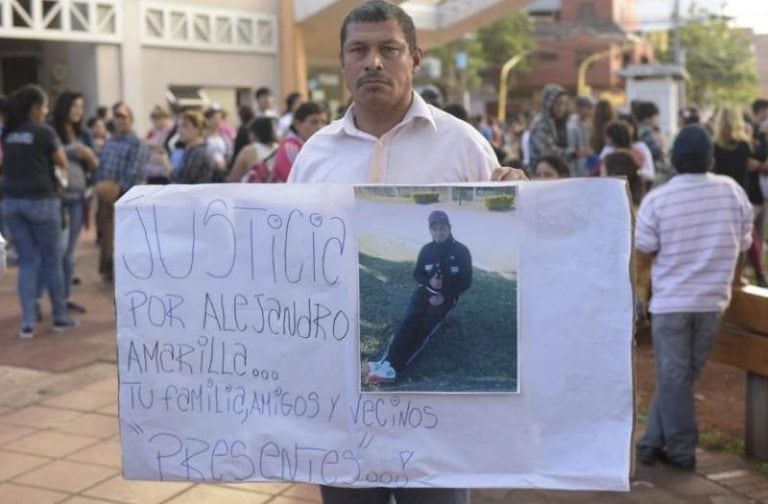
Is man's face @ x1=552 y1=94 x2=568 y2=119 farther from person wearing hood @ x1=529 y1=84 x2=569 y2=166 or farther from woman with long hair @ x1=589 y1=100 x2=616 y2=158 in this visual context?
woman with long hair @ x1=589 y1=100 x2=616 y2=158

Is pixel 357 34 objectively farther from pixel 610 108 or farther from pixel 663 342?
pixel 610 108

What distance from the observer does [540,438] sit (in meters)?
2.53

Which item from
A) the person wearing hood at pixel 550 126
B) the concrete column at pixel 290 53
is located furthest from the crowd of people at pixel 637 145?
the concrete column at pixel 290 53

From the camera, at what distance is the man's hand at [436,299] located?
255cm

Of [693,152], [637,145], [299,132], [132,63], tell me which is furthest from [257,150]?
[132,63]

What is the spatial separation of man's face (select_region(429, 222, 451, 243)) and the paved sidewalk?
7.46 ft

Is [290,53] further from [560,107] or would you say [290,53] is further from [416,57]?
[416,57]

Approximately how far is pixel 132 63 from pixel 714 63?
50.8 meters

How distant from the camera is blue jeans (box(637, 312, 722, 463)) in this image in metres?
4.86

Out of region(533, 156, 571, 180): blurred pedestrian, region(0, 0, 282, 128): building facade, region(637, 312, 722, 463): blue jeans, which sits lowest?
region(637, 312, 722, 463): blue jeans

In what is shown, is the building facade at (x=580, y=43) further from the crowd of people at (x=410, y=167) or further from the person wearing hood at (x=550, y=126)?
the crowd of people at (x=410, y=167)

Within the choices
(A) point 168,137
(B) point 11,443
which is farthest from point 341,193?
(A) point 168,137

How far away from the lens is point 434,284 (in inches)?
100

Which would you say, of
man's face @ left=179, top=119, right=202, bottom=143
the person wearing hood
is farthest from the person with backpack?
the person wearing hood
